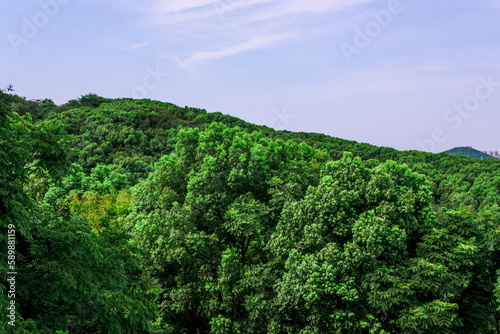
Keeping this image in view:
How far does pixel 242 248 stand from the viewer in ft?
57.5

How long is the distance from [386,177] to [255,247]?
6801 millimetres

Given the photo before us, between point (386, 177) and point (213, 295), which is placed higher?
point (386, 177)

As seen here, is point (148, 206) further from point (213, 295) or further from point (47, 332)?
point (47, 332)

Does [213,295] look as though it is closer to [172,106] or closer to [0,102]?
[0,102]

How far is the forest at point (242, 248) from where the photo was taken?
8.88 meters

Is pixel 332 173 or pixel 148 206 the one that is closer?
pixel 332 173

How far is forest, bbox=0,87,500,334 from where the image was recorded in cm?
888

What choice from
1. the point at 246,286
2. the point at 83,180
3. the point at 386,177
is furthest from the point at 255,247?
the point at 83,180

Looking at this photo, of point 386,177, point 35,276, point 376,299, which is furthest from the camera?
point 386,177

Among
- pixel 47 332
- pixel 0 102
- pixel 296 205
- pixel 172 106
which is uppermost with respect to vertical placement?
pixel 172 106

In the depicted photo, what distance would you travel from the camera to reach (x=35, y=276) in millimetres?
8930

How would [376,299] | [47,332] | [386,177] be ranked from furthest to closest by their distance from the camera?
[386,177]
[376,299]
[47,332]

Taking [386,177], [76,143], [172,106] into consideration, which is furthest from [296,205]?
[172,106]

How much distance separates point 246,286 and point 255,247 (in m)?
2.96
